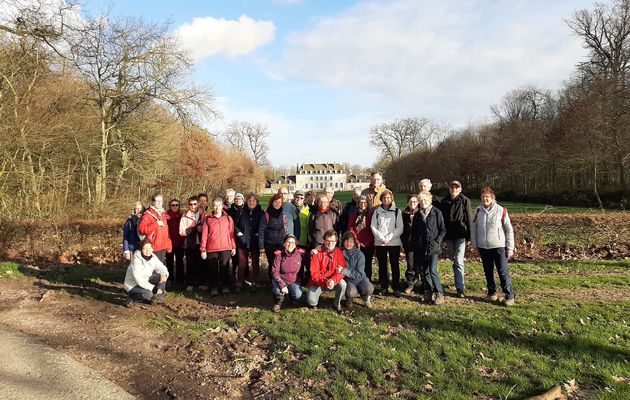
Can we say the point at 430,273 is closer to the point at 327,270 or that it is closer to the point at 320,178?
the point at 327,270

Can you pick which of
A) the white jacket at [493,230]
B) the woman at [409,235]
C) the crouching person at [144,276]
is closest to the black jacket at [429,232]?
the woman at [409,235]

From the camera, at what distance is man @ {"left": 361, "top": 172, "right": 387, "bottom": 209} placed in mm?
7391

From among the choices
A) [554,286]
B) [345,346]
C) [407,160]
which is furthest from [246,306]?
[407,160]

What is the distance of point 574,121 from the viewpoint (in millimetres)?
27469

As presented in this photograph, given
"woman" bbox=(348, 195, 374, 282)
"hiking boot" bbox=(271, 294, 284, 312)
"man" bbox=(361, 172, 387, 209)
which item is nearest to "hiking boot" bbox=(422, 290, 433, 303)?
"woman" bbox=(348, 195, 374, 282)

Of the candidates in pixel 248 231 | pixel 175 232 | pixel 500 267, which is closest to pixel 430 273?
pixel 500 267

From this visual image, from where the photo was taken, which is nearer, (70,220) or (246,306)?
(246,306)

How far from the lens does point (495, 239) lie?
6.44 m

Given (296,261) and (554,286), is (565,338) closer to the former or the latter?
(554,286)

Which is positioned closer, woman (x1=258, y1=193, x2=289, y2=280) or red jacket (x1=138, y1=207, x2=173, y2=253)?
red jacket (x1=138, y1=207, x2=173, y2=253)

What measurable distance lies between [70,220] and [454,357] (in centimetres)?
1159

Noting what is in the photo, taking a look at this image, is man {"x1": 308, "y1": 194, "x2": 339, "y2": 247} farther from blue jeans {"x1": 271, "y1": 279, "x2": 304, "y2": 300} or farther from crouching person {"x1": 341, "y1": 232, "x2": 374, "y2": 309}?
blue jeans {"x1": 271, "y1": 279, "x2": 304, "y2": 300}

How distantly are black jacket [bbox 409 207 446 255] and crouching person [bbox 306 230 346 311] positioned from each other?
4.51 ft

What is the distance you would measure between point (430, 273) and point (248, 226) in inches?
136
